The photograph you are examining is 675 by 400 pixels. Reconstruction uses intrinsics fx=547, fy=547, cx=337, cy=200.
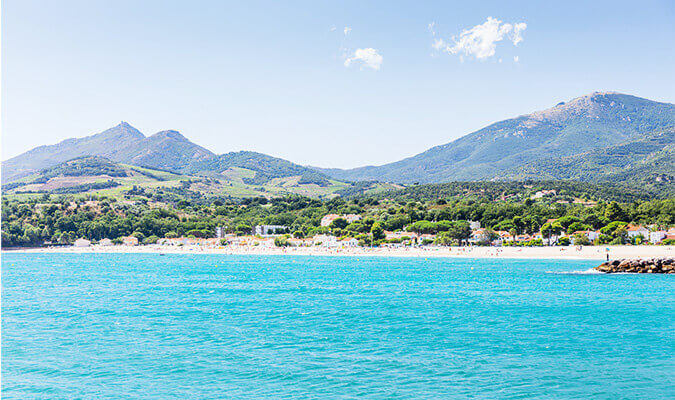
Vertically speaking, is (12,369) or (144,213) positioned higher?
(144,213)

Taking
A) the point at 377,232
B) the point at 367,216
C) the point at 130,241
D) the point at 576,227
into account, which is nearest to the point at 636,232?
the point at 576,227

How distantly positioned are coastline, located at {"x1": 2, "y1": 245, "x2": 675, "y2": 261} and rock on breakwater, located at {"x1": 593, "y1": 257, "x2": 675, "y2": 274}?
535 inches

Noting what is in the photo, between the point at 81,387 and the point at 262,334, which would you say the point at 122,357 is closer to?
the point at 81,387

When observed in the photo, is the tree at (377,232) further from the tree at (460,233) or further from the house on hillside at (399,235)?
the tree at (460,233)

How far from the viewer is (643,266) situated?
47062 mm

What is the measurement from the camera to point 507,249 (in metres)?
80.3

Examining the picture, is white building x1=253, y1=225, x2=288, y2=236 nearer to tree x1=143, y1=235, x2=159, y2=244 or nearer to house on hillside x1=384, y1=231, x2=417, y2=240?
tree x1=143, y1=235, x2=159, y2=244

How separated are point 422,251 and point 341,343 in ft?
225

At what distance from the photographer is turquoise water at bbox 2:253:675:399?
44.3 ft

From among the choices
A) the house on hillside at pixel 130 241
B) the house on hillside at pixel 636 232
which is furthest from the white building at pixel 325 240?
the house on hillside at pixel 636 232

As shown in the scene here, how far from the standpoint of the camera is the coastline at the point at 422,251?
217 ft

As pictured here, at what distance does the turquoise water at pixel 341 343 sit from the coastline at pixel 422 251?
111 feet

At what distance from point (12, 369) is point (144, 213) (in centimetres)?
12581

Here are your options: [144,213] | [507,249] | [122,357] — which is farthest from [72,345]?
[144,213]
